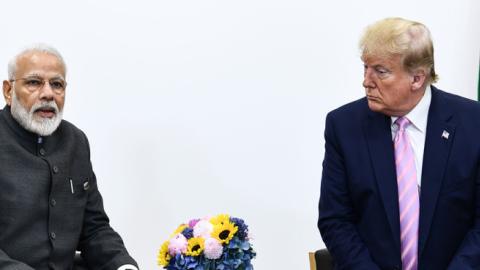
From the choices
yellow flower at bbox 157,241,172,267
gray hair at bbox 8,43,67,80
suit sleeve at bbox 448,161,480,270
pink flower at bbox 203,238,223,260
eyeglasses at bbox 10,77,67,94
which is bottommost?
suit sleeve at bbox 448,161,480,270

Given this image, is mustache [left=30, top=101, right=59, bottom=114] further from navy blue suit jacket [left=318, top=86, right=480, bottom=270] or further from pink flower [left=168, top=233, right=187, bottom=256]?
navy blue suit jacket [left=318, top=86, right=480, bottom=270]

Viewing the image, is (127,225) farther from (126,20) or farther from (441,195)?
(441,195)

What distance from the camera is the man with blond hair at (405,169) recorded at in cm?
327

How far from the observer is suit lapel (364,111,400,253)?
332 cm

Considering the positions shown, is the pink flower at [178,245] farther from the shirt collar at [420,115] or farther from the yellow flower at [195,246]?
the shirt collar at [420,115]

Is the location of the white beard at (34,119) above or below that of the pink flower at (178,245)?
above

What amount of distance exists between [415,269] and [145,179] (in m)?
1.68

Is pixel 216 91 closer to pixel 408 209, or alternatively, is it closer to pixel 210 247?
pixel 210 247

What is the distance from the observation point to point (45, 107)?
347cm

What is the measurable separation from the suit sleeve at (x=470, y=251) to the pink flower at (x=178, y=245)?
111 cm

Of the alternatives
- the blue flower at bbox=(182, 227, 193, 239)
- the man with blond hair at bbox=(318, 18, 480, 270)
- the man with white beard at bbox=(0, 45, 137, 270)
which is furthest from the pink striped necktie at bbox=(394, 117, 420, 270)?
the man with white beard at bbox=(0, 45, 137, 270)

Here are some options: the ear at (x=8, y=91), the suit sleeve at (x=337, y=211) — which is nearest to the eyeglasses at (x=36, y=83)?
the ear at (x=8, y=91)

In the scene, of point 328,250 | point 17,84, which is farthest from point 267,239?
point 17,84

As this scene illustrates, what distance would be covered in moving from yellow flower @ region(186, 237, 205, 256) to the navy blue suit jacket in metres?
0.58
